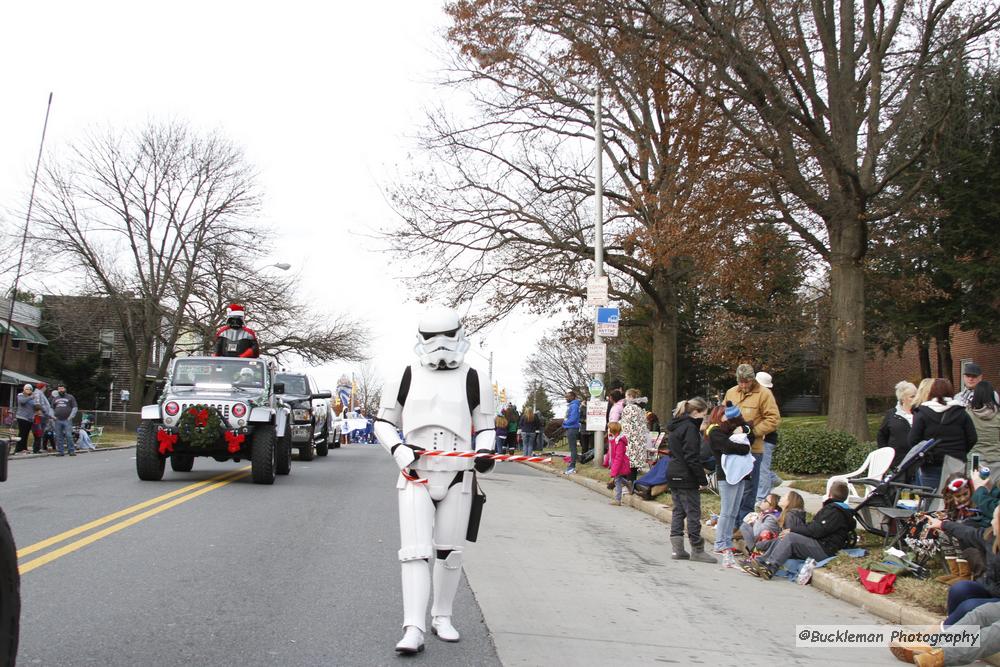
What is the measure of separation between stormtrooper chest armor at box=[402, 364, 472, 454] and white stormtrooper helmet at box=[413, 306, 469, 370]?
0.28 ft

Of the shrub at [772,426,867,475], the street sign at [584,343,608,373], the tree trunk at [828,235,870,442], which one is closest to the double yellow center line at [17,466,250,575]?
the street sign at [584,343,608,373]

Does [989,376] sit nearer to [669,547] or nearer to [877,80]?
[877,80]

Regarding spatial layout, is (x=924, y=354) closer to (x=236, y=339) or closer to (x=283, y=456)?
(x=283, y=456)

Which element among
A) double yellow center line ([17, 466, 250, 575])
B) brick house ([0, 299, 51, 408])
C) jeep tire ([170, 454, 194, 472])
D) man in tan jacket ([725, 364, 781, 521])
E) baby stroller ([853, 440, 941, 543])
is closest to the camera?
double yellow center line ([17, 466, 250, 575])

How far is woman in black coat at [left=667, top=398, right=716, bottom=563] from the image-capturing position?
9500mm

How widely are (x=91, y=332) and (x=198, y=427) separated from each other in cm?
3303

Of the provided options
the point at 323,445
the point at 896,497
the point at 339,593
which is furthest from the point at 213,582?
the point at 323,445

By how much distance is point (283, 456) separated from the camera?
1633 cm

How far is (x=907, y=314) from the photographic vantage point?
99.4 ft

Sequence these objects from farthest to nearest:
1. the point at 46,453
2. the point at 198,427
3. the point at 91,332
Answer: the point at 91,332 < the point at 46,453 < the point at 198,427

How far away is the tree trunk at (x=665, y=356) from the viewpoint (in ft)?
86.2

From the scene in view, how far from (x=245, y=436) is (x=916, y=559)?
10057 mm

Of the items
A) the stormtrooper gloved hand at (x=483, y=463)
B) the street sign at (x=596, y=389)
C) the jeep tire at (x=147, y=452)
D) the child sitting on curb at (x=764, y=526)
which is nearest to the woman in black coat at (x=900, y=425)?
the child sitting on curb at (x=764, y=526)

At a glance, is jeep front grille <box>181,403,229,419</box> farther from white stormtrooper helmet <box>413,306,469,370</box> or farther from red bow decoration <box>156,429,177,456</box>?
white stormtrooper helmet <box>413,306,469,370</box>
